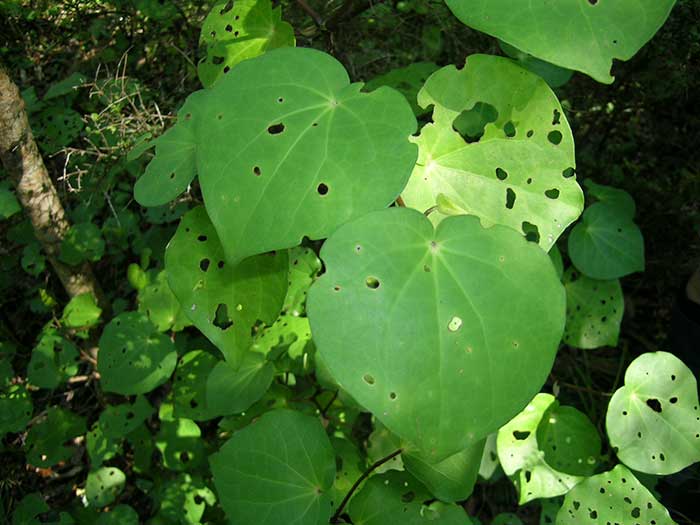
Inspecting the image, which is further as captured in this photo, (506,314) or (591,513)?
(591,513)

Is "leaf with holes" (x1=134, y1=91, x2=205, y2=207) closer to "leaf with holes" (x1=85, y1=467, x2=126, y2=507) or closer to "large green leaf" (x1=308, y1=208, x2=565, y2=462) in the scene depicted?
"large green leaf" (x1=308, y1=208, x2=565, y2=462)

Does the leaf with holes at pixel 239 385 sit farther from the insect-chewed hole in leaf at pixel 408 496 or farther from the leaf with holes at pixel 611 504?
the leaf with holes at pixel 611 504

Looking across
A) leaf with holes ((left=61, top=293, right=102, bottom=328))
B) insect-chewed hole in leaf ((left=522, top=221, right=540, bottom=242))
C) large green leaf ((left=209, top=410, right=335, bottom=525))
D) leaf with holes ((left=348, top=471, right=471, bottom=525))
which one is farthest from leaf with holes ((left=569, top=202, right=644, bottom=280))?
leaf with holes ((left=61, top=293, right=102, bottom=328))

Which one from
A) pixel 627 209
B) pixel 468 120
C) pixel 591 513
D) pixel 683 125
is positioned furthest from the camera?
pixel 683 125

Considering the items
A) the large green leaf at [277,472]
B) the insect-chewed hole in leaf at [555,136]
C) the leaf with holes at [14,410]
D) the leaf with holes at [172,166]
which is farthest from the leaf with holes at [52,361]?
the insect-chewed hole in leaf at [555,136]

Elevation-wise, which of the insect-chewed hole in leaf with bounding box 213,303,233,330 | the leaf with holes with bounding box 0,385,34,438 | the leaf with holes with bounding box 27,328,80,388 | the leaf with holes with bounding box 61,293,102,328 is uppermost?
the insect-chewed hole in leaf with bounding box 213,303,233,330


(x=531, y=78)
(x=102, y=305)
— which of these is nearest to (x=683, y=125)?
(x=531, y=78)

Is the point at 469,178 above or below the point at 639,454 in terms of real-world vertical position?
above

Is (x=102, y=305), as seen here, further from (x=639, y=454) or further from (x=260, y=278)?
(x=639, y=454)
